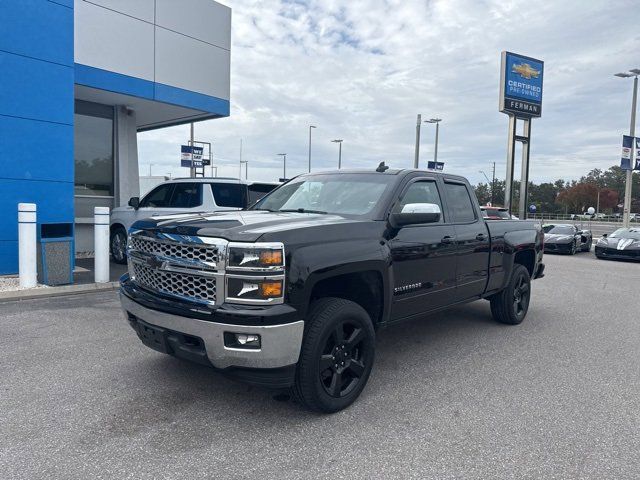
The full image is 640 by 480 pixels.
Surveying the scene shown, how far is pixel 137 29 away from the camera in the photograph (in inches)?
457

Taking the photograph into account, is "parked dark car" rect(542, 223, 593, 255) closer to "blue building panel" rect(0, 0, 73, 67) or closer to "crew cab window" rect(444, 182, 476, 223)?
"crew cab window" rect(444, 182, 476, 223)

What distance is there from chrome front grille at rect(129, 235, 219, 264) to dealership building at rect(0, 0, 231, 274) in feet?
18.8

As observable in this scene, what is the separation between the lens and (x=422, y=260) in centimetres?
459

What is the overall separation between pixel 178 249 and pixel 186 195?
670 centimetres

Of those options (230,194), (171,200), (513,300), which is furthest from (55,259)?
(513,300)

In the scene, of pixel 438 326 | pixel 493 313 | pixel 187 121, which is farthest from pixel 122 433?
pixel 187 121

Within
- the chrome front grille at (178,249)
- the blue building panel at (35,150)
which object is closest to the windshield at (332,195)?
the chrome front grille at (178,249)

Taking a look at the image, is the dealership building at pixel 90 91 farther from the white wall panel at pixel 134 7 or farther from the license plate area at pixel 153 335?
the license plate area at pixel 153 335

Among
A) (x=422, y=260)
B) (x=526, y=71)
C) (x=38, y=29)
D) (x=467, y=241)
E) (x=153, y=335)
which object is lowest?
(x=153, y=335)

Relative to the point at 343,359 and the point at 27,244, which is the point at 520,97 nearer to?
the point at 27,244

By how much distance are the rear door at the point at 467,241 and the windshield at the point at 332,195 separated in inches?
41.6

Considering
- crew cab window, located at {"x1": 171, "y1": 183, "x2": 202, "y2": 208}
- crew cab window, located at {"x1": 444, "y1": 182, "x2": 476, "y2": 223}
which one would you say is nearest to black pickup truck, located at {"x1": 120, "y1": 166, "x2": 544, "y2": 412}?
crew cab window, located at {"x1": 444, "y1": 182, "x2": 476, "y2": 223}

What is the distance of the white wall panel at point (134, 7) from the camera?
36.2ft

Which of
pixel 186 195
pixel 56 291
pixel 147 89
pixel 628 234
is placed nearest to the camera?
pixel 56 291
